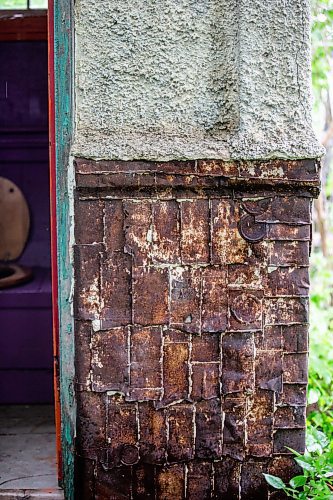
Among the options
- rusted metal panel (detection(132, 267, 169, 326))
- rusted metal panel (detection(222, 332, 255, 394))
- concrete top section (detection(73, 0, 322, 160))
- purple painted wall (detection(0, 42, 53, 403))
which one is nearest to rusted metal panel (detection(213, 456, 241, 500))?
rusted metal panel (detection(222, 332, 255, 394))

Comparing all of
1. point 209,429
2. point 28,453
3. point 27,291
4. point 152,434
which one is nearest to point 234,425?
point 209,429

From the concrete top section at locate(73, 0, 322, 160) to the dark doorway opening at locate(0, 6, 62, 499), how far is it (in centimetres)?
145

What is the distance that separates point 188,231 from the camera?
2.30 meters

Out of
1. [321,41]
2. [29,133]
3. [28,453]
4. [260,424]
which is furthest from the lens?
[321,41]

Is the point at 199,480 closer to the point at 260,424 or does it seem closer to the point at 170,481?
the point at 170,481

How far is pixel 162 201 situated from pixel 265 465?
42.3 inches

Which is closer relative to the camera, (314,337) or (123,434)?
(123,434)

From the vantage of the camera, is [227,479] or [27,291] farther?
[27,291]

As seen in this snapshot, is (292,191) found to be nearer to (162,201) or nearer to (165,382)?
(162,201)

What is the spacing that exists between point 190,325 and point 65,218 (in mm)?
607

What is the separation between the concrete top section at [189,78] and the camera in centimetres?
226

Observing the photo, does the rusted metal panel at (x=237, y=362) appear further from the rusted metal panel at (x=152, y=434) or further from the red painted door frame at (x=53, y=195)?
the red painted door frame at (x=53, y=195)

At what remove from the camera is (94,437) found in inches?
93.3

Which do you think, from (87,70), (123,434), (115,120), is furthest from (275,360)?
(87,70)
